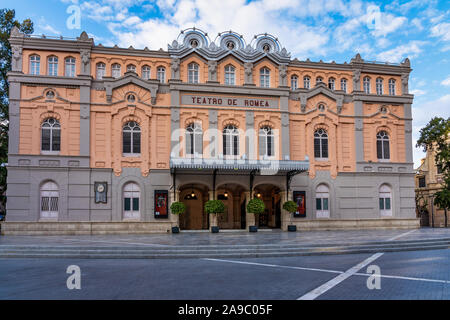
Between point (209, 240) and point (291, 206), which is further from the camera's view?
point (291, 206)

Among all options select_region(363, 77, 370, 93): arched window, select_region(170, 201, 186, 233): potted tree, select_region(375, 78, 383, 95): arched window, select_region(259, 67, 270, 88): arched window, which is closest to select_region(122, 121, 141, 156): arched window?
select_region(170, 201, 186, 233): potted tree

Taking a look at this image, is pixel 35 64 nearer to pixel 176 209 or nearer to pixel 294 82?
pixel 176 209

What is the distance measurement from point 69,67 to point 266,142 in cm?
1569

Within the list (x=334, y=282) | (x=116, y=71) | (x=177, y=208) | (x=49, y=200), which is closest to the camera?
(x=334, y=282)

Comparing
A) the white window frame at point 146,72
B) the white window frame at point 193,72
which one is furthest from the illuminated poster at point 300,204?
the white window frame at point 146,72

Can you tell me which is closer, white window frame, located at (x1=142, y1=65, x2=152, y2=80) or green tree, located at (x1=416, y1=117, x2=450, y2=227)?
white window frame, located at (x1=142, y1=65, x2=152, y2=80)

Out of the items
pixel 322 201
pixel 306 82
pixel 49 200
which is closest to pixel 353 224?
pixel 322 201

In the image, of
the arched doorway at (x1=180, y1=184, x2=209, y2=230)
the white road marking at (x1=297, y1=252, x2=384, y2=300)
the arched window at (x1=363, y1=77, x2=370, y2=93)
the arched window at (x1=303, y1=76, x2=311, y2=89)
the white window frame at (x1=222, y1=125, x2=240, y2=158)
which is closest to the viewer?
the white road marking at (x1=297, y1=252, x2=384, y2=300)

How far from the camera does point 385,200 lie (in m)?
30.7

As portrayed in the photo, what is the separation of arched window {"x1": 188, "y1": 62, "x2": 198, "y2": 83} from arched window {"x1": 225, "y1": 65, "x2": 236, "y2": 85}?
238 centimetres

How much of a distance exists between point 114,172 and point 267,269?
1724 cm

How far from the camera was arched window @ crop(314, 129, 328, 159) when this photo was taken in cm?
3034

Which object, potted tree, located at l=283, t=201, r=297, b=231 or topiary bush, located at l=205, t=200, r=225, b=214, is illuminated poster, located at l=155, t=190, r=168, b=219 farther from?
potted tree, located at l=283, t=201, r=297, b=231
